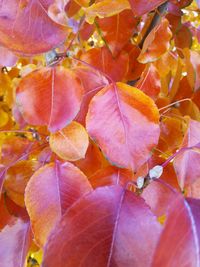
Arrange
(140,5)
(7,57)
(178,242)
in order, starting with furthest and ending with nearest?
(7,57)
(140,5)
(178,242)

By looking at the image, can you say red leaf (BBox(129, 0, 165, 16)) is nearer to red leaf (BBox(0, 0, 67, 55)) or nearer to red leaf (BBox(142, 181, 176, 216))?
red leaf (BBox(0, 0, 67, 55))

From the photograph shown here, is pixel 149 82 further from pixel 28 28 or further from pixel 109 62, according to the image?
pixel 28 28

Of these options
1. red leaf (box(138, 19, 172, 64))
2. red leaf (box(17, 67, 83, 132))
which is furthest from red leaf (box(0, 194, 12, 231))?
red leaf (box(138, 19, 172, 64))

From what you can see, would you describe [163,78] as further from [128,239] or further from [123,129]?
[128,239]

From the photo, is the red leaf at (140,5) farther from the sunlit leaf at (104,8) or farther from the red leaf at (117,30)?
the red leaf at (117,30)

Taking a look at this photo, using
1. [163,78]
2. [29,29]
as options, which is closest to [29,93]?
[29,29]

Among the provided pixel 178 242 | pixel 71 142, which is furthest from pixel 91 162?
pixel 178 242
